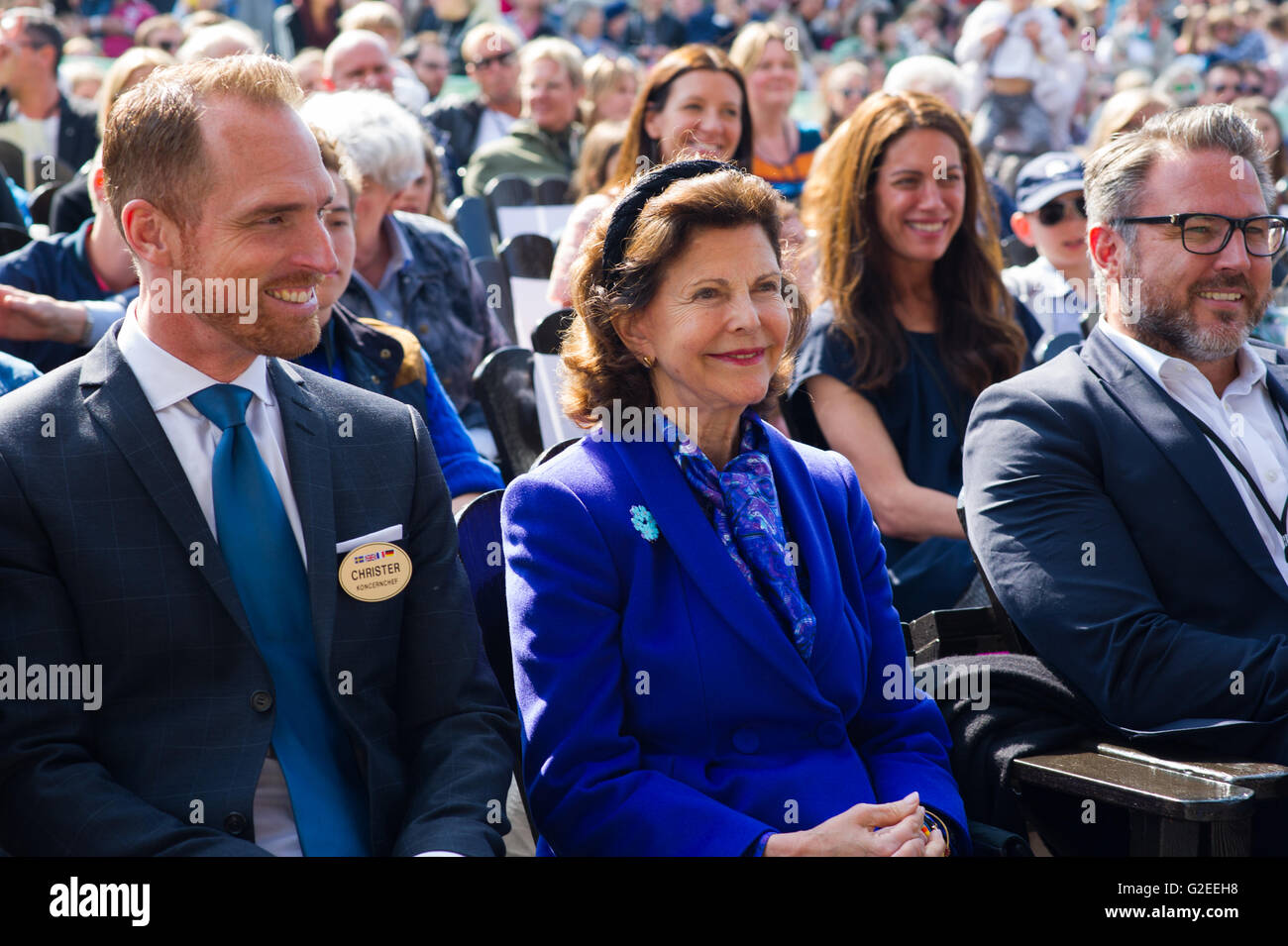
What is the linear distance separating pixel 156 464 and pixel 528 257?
325 cm

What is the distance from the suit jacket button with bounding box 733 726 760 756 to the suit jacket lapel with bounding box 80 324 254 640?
81 cm

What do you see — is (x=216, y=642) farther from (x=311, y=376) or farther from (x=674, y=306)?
(x=674, y=306)

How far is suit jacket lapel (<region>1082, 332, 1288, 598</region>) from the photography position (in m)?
2.71

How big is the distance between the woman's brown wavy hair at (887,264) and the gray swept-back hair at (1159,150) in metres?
0.81

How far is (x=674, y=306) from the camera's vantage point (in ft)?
7.97

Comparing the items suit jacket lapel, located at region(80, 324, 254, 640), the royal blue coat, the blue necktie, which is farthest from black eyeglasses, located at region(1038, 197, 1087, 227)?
suit jacket lapel, located at region(80, 324, 254, 640)

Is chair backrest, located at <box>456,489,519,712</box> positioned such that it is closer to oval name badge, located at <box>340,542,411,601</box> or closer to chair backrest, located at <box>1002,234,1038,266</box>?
oval name badge, located at <box>340,542,411,601</box>

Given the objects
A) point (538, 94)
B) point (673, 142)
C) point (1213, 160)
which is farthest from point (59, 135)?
point (1213, 160)

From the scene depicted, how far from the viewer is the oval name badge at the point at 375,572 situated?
7.13ft

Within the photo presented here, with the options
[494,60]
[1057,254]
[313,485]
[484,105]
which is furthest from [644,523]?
[484,105]

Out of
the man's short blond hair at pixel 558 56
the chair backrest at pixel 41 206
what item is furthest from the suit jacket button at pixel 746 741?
the man's short blond hair at pixel 558 56

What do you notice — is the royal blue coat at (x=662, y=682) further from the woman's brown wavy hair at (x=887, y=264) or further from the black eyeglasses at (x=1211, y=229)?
the woman's brown wavy hair at (x=887, y=264)

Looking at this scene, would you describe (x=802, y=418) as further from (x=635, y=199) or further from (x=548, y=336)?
(x=635, y=199)
